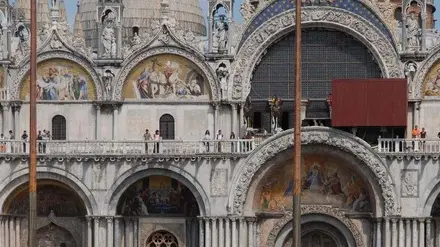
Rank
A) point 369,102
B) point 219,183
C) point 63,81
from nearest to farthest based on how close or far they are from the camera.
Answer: point 219,183, point 369,102, point 63,81

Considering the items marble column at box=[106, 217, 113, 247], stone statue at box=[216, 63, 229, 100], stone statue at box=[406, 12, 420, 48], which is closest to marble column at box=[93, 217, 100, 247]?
marble column at box=[106, 217, 113, 247]

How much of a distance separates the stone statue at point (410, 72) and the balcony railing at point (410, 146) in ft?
10.6

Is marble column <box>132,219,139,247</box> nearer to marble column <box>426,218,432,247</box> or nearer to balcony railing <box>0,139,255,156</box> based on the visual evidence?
balcony railing <box>0,139,255,156</box>

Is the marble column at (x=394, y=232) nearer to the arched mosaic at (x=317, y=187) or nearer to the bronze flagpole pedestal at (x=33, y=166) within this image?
the arched mosaic at (x=317, y=187)

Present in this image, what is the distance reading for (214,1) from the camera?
217 feet

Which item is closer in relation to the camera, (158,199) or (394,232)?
(394,232)

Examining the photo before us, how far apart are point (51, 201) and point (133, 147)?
522cm

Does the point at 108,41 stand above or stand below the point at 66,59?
above

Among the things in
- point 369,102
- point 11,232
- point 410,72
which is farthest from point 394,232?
point 11,232

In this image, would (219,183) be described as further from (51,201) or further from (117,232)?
(51,201)

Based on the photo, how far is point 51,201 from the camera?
220 feet

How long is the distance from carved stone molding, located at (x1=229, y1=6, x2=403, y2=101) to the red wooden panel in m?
1.59

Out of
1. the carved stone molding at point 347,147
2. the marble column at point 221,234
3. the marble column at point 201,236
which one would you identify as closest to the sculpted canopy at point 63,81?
the marble column at point 201,236

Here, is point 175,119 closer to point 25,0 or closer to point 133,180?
point 133,180
